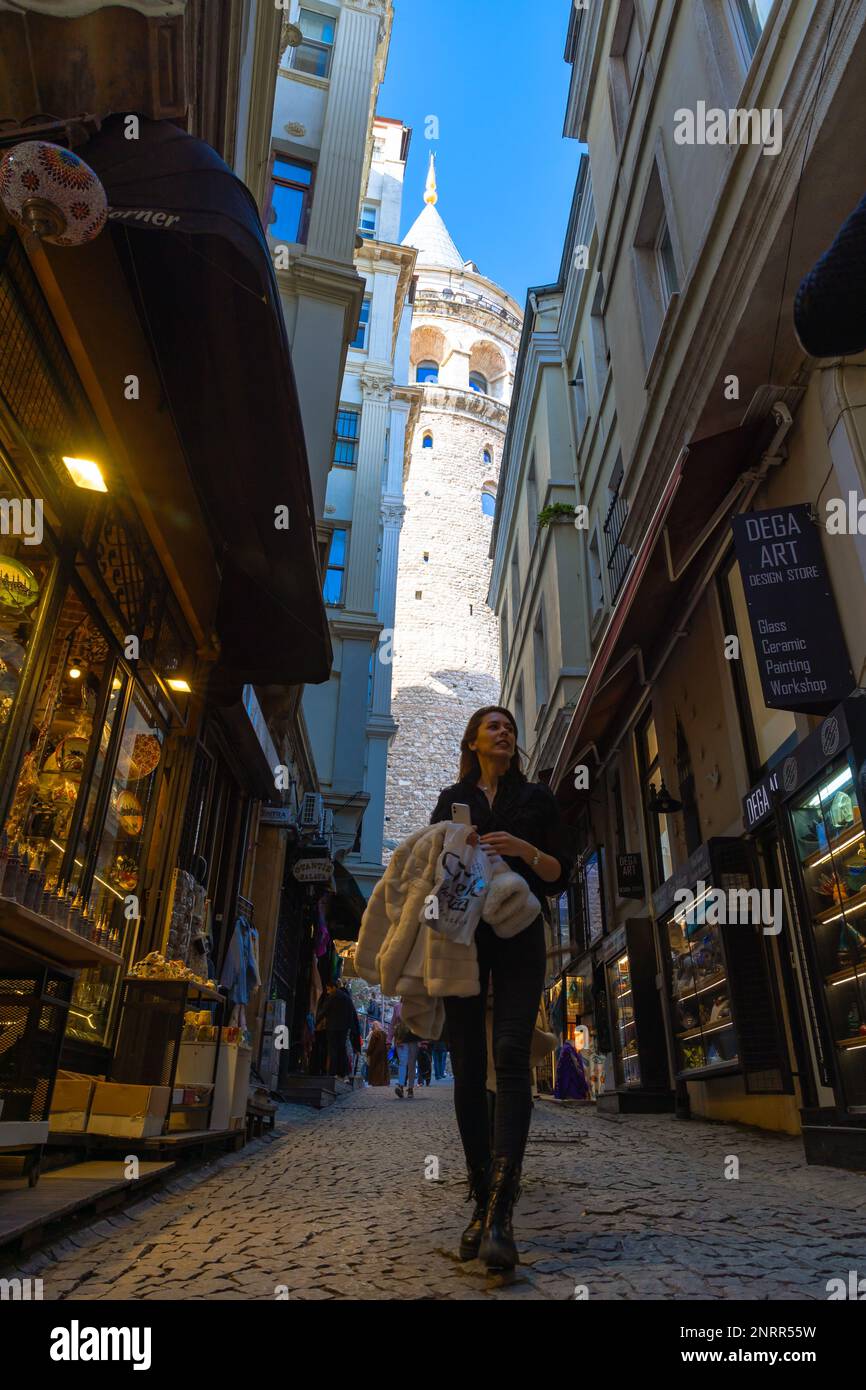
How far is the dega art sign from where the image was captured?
589 cm

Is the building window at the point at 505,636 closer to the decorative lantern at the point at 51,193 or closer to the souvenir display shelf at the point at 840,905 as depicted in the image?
the souvenir display shelf at the point at 840,905

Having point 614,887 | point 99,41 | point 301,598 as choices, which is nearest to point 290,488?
point 301,598

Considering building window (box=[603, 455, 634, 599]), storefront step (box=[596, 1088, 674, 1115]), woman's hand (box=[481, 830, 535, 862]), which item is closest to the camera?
woman's hand (box=[481, 830, 535, 862])

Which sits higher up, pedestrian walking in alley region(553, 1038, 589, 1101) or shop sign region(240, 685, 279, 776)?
shop sign region(240, 685, 279, 776)

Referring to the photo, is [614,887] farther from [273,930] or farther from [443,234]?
[443,234]

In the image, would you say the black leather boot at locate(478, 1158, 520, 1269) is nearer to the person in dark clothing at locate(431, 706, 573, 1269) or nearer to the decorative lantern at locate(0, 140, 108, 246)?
the person in dark clothing at locate(431, 706, 573, 1269)

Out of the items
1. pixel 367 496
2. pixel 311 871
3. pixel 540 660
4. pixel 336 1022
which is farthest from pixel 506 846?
pixel 367 496

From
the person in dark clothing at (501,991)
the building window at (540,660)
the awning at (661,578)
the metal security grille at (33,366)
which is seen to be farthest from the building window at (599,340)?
the person in dark clothing at (501,991)

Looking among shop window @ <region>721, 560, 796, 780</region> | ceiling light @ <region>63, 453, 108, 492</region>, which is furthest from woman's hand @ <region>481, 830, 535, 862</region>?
shop window @ <region>721, 560, 796, 780</region>

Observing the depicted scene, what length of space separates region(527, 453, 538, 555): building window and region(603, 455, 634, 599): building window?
5653mm

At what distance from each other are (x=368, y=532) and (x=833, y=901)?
56.2 feet

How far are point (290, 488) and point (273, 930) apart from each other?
22.1 ft

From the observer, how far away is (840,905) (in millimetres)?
5418

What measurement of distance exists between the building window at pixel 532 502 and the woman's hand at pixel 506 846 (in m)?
17.2
